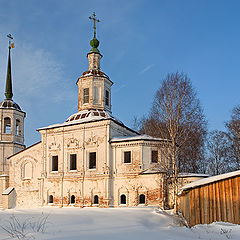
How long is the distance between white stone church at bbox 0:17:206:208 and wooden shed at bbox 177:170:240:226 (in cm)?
757

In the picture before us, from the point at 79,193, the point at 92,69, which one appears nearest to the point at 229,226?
the point at 79,193

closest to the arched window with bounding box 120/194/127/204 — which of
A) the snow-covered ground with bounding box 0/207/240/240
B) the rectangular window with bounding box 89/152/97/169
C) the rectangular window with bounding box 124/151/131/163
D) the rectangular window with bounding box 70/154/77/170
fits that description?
the rectangular window with bounding box 124/151/131/163

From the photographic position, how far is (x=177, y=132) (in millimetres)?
16875

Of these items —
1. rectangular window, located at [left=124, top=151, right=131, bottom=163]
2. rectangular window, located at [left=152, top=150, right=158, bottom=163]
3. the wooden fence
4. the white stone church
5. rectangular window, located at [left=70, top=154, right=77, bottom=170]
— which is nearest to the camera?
the wooden fence

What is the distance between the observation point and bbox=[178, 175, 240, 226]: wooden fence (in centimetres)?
1013

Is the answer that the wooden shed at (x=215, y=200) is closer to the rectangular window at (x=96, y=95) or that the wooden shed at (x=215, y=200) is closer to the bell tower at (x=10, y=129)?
the rectangular window at (x=96, y=95)

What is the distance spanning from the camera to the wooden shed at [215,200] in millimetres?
10141

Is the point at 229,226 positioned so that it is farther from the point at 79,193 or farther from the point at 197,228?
the point at 79,193

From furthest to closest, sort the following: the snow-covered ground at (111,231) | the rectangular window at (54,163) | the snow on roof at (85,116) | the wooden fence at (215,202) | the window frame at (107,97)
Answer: the window frame at (107,97) → the rectangular window at (54,163) → the snow on roof at (85,116) → the wooden fence at (215,202) → the snow-covered ground at (111,231)

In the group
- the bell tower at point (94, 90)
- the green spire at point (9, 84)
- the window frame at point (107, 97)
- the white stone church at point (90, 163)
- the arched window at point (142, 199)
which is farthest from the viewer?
the green spire at point (9, 84)

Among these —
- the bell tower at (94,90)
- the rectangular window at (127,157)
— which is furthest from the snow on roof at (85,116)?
the rectangular window at (127,157)

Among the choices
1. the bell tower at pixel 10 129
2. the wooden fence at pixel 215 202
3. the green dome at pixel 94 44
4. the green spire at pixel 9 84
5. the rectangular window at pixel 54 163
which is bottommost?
the wooden fence at pixel 215 202

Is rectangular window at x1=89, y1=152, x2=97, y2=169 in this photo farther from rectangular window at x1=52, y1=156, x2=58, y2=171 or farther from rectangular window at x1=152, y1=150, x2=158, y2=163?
rectangular window at x1=152, y1=150, x2=158, y2=163

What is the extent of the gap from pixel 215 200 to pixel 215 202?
0.22 feet
